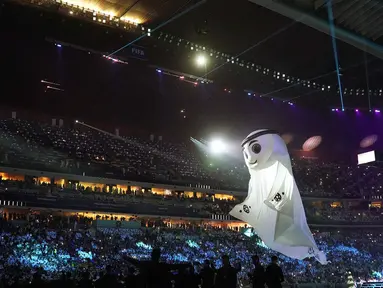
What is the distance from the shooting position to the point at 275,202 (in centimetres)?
959

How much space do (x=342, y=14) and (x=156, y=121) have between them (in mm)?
43261

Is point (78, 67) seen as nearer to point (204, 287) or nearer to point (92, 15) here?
point (92, 15)

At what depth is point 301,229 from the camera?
9.59 m

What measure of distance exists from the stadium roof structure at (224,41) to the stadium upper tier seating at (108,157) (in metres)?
9.61

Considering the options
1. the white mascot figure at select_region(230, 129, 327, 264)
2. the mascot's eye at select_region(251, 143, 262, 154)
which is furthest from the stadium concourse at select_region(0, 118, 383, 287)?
the mascot's eye at select_region(251, 143, 262, 154)

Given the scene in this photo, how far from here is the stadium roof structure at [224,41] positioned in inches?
1043

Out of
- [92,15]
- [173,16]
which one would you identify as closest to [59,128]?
[92,15]

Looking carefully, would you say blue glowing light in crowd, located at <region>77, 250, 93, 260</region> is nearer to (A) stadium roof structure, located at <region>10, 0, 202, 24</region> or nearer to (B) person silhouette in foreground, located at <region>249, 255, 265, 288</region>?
(A) stadium roof structure, located at <region>10, 0, 202, 24</region>

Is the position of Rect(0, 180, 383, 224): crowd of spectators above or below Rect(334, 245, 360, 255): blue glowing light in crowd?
above

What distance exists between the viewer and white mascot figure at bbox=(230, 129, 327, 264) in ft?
31.2

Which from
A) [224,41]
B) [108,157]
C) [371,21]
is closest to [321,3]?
[371,21]

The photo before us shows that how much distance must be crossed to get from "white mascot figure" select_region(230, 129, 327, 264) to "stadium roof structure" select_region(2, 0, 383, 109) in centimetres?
1424

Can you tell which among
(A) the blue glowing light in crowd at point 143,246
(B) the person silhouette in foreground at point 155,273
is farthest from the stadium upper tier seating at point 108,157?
(B) the person silhouette in foreground at point 155,273

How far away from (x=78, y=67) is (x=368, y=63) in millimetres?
23832
